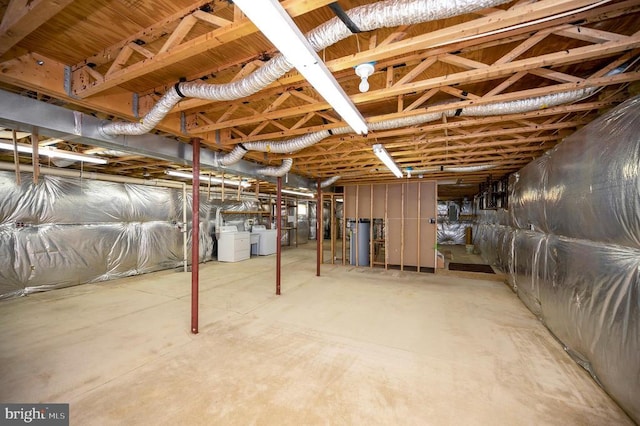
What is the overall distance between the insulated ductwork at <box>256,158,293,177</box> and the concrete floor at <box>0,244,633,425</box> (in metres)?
2.15

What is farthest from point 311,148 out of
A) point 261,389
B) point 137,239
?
point 137,239

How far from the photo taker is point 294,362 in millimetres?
2451

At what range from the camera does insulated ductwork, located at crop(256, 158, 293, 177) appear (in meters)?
4.49

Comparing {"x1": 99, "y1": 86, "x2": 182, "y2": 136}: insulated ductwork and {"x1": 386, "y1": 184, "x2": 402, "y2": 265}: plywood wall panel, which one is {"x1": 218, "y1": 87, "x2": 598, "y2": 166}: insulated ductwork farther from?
{"x1": 386, "y1": 184, "x2": 402, "y2": 265}: plywood wall panel

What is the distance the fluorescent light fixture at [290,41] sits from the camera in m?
1.11

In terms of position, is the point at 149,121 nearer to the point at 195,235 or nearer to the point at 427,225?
the point at 195,235

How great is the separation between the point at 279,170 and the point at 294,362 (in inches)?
121

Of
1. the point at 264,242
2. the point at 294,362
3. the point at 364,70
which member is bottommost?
the point at 294,362

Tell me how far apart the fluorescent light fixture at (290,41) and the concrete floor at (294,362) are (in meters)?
2.25

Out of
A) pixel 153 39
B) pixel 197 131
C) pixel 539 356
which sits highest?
pixel 153 39

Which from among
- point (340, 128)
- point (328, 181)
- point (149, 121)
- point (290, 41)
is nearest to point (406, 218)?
point (328, 181)

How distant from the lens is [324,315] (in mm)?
3637

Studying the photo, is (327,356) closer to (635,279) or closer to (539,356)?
(539,356)

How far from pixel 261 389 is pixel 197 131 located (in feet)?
8.99
